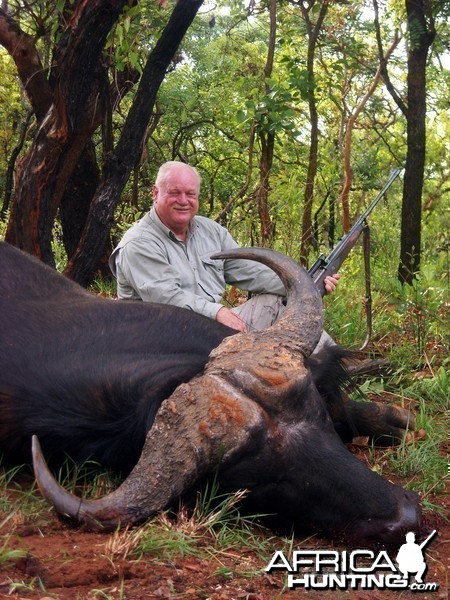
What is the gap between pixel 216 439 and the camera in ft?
9.82

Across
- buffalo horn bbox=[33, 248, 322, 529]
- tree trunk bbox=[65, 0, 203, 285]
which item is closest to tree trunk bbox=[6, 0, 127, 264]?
tree trunk bbox=[65, 0, 203, 285]

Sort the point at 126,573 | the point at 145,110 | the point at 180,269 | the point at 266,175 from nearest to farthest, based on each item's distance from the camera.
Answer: the point at 126,573 < the point at 180,269 < the point at 145,110 < the point at 266,175

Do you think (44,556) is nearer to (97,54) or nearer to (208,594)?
(208,594)

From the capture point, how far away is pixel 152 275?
16.5ft

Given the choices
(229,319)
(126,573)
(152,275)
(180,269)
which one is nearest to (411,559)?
(126,573)

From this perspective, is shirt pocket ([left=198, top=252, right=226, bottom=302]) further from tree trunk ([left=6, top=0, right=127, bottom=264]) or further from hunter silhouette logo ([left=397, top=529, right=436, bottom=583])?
hunter silhouette logo ([left=397, top=529, right=436, bottom=583])

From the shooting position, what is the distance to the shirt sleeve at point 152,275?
489 cm

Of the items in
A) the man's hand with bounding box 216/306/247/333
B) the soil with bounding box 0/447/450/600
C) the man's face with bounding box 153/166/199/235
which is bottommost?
the soil with bounding box 0/447/450/600

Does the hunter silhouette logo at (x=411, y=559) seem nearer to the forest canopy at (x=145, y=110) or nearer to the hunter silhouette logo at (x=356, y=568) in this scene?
the hunter silhouette logo at (x=356, y=568)

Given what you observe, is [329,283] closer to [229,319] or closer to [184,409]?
[229,319]

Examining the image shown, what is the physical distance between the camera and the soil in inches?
97.7

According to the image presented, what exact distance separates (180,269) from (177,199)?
0.43 m

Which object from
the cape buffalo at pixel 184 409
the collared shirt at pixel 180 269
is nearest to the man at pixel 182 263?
the collared shirt at pixel 180 269

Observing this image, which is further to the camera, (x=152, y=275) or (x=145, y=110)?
(x=145, y=110)
